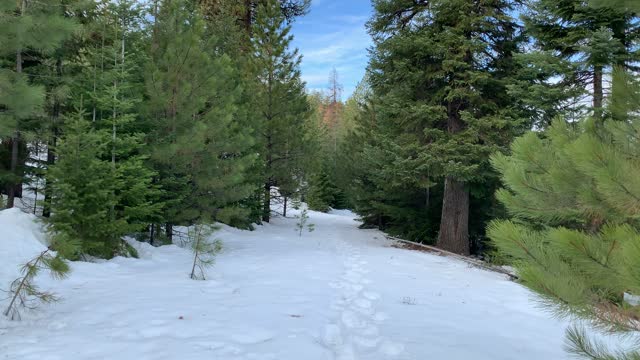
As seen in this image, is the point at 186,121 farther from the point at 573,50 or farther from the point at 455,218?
the point at 573,50

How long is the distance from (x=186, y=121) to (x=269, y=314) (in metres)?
6.12

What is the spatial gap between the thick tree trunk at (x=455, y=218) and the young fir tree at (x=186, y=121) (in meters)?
5.77

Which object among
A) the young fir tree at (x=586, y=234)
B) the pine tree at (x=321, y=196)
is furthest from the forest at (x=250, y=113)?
the pine tree at (x=321, y=196)

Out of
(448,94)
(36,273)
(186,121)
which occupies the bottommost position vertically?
(36,273)

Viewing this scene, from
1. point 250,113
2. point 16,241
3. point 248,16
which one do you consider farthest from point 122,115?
point 248,16

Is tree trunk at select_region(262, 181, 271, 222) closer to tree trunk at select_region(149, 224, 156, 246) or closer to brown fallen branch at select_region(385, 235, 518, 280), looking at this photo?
brown fallen branch at select_region(385, 235, 518, 280)

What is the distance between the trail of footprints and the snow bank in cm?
415

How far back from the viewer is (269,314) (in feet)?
15.8

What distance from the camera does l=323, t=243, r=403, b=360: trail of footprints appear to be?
3.87 meters

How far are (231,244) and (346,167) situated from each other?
39.3ft

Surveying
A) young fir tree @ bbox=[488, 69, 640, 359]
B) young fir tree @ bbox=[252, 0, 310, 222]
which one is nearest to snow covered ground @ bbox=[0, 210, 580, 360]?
young fir tree @ bbox=[488, 69, 640, 359]

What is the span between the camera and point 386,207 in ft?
48.3

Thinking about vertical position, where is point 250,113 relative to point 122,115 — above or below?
above

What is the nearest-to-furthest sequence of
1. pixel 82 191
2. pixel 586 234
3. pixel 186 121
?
pixel 586 234
pixel 82 191
pixel 186 121
